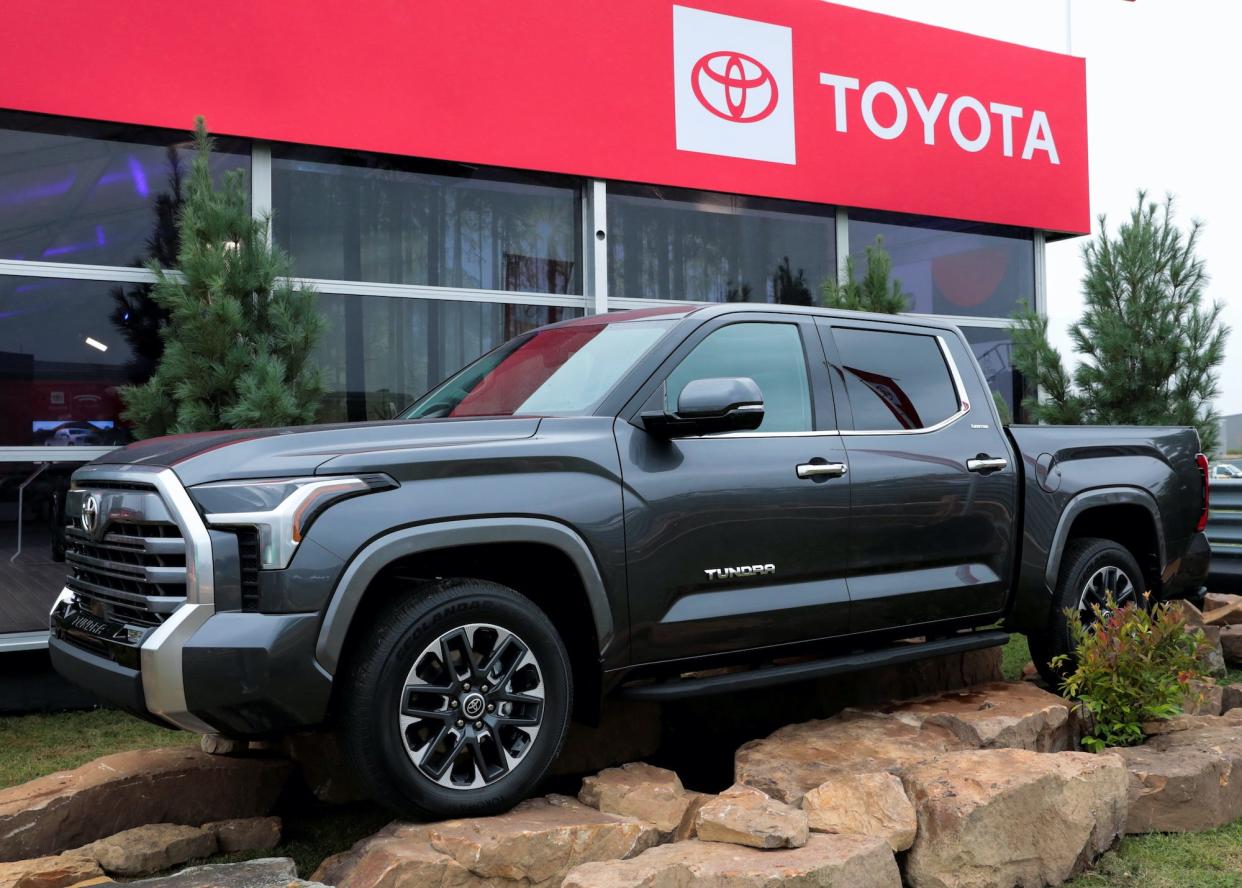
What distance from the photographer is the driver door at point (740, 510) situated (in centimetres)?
411

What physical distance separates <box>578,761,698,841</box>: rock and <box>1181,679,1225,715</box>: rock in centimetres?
269

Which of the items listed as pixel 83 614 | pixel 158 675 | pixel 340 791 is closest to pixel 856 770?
pixel 340 791

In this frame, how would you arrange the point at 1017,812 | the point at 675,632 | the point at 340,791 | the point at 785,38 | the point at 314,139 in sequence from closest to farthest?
the point at 1017,812 < the point at 675,632 < the point at 340,791 < the point at 314,139 < the point at 785,38

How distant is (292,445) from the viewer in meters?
3.62

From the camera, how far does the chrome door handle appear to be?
179 inches

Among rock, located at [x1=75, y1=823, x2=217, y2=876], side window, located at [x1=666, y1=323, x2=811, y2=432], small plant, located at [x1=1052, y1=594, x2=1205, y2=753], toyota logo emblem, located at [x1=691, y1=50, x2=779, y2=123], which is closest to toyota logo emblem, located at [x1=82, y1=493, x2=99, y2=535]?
rock, located at [x1=75, y1=823, x2=217, y2=876]

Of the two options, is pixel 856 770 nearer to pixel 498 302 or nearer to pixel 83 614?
pixel 83 614

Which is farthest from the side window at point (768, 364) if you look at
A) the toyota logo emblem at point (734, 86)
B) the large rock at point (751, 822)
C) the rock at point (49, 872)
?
the toyota logo emblem at point (734, 86)

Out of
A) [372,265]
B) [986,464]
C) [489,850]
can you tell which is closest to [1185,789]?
[986,464]

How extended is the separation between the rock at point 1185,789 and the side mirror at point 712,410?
6.15 ft

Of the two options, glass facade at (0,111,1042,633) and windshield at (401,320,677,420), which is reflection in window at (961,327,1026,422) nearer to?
glass facade at (0,111,1042,633)

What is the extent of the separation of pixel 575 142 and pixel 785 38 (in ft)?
7.86

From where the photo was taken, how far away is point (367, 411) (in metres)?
8.39

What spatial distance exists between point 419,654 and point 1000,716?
2.53 m
